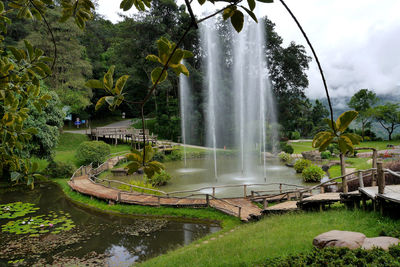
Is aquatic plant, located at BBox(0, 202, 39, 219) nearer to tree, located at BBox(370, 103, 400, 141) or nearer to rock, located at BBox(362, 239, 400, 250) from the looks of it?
rock, located at BBox(362, 239, 400, 250)

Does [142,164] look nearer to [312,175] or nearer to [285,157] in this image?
[312,175]

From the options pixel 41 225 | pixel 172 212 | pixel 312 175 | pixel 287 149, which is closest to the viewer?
pixel 41 225

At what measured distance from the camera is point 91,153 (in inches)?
773

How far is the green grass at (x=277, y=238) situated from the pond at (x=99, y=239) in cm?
173

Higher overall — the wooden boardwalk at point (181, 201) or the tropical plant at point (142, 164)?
the tropical plant at point (142, 164)

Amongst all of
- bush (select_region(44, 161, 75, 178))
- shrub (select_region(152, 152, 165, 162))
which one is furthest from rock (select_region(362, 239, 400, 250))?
shrub (select_region(152, 152, 165, 162))

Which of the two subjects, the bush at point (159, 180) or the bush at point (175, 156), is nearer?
the bush at point (159, 180)

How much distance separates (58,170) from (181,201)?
949cm

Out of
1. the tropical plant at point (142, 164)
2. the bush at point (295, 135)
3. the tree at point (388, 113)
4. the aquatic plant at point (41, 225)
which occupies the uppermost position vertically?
the tree at point (388, 113)

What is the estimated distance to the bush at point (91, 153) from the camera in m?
19.7

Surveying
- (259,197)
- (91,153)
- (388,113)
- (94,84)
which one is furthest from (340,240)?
(388,113)

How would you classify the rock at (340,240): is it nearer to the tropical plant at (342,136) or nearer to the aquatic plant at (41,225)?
the tropical plant at (342,136)

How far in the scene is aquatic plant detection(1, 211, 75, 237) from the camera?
936 cm

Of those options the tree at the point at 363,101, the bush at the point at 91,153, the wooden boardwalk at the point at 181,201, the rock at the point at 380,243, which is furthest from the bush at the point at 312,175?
the tree at the point at 363,101
